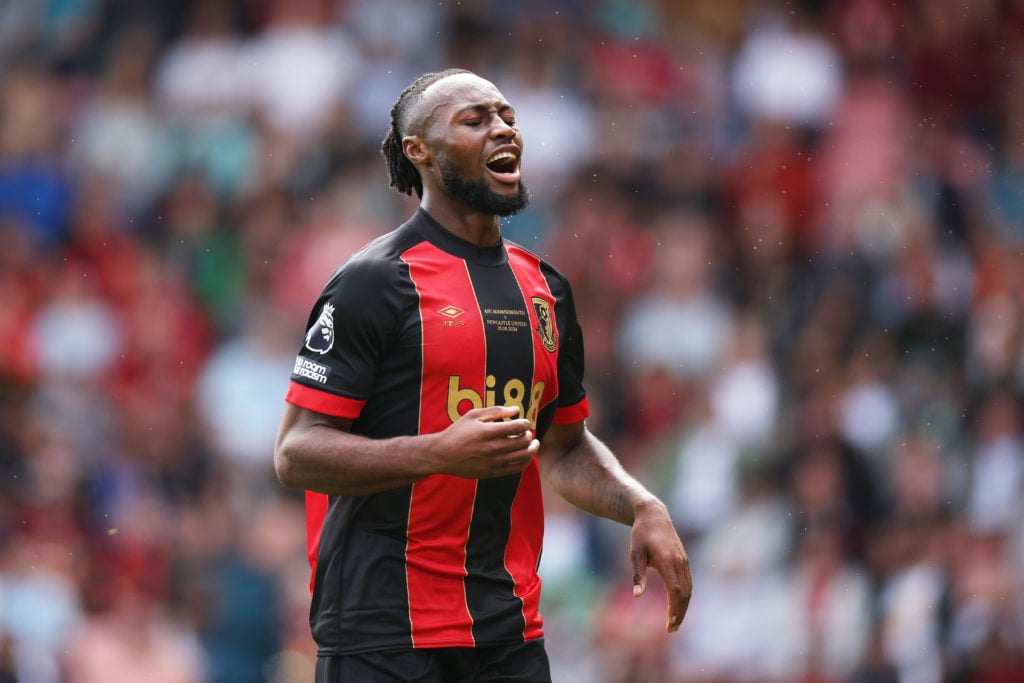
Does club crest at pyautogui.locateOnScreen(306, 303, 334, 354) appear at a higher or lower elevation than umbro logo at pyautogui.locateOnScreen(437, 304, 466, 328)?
lower

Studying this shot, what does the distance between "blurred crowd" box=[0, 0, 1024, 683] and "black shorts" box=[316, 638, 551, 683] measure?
4.82m

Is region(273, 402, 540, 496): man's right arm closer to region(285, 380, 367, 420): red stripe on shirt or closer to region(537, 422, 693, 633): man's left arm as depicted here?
region(285, 380, 367, 420): red stripe on shirt

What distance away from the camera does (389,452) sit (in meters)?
4.54

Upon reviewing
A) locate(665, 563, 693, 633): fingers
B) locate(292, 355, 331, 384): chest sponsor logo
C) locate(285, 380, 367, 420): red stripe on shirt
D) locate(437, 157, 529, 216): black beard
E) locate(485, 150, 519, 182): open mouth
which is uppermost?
locate(485, 150, 519, 182): open mouth

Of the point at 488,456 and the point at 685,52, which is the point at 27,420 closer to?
the point at 685,52

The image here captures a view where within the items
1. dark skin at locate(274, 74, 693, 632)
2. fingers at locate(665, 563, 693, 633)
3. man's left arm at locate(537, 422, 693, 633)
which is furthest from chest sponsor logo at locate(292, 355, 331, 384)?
fingers at locate(665, 563, 693, 633)

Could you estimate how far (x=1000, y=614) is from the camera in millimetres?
9203

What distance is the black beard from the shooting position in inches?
198

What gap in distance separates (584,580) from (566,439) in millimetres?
4803

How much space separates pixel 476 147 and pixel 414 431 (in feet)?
3.02

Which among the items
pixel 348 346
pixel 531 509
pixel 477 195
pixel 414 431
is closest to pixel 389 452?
pixel 414 431

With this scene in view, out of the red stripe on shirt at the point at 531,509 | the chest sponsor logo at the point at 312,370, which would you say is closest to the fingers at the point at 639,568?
the red stripe on shirt at the point at 531,509

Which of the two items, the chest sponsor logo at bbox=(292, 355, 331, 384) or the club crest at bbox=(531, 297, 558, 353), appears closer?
the chest sponsor logo at bbox=(292, 355, 331, 384)

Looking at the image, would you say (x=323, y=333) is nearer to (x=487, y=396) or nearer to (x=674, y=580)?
(x=487, y=396)
